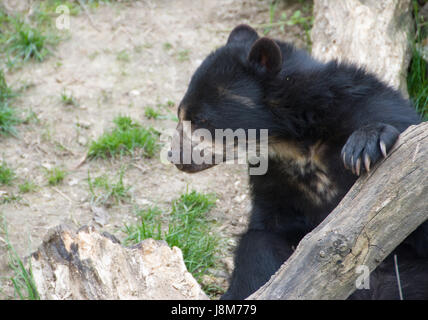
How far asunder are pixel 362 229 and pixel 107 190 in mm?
3312

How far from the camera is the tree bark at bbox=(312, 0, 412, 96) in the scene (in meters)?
5.60

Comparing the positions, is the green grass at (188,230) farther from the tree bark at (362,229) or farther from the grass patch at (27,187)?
the tree bark at (362,229)

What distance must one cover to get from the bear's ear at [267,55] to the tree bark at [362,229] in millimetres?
1077

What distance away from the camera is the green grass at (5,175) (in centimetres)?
576

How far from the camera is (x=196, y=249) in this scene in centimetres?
507

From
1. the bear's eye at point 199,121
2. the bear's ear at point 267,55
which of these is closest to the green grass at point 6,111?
the bear's eye at point 199,121

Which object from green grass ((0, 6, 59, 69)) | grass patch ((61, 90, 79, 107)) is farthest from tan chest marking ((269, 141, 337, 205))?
green grass ((0, 6, 59, 69))

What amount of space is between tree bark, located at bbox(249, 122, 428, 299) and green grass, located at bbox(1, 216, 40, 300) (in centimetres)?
161

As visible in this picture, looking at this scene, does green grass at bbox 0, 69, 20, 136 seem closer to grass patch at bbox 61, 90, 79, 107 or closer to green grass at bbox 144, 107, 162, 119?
grass patch at bbox 61, 90, 79, 107

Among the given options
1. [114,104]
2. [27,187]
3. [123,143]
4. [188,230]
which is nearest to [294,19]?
[114,104]

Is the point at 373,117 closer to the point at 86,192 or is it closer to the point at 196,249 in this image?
the point at 196,249

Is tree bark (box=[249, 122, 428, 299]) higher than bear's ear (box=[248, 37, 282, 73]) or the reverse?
the reverse

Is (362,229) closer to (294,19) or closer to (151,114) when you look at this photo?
(151,114)
